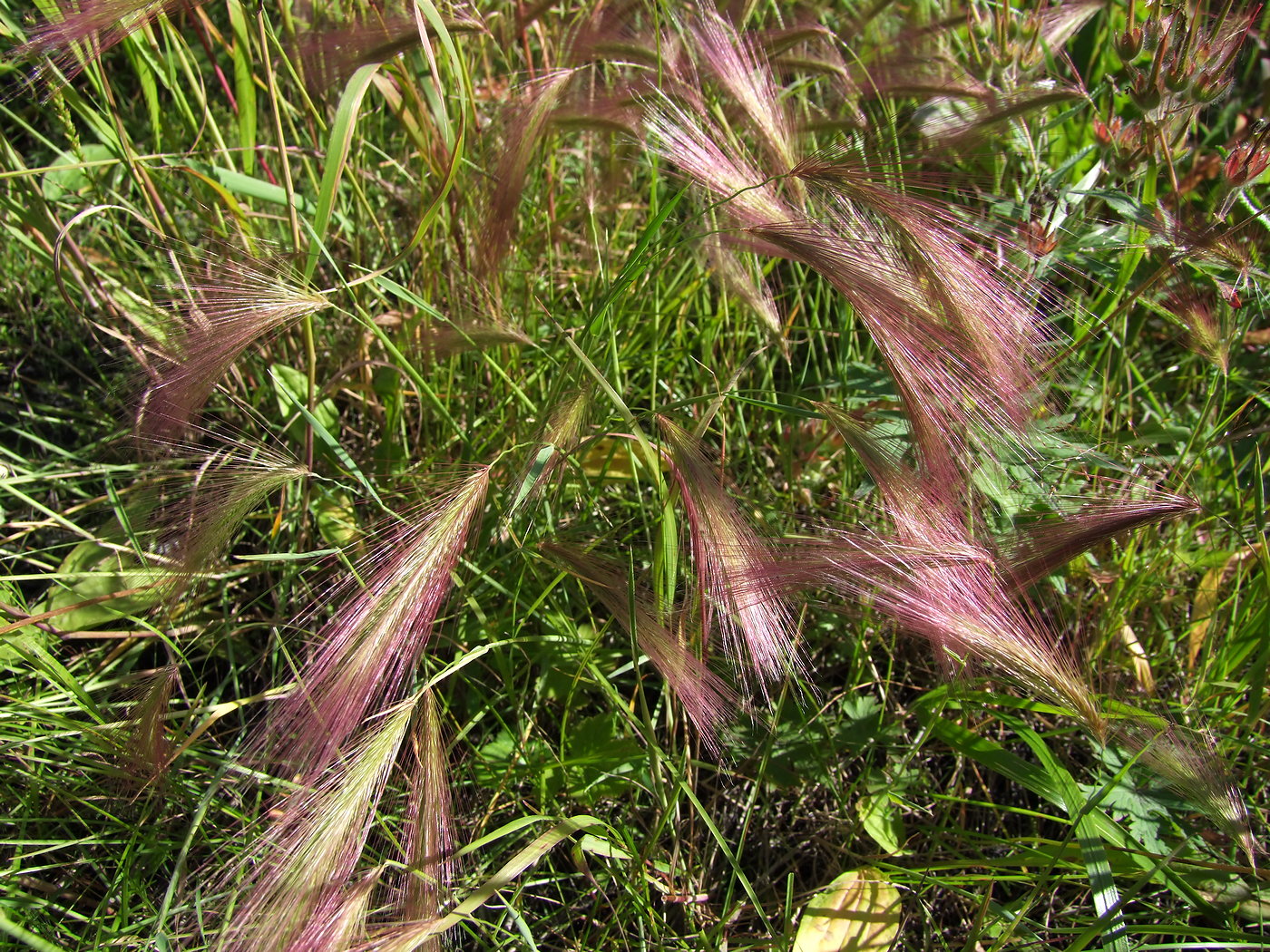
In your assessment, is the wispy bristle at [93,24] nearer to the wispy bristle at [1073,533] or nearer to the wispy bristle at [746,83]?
the wispy bristle at [746,83]

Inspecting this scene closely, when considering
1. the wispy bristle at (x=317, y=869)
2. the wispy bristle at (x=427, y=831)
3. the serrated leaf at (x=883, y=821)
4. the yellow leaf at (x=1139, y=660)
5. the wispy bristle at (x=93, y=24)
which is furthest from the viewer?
the yellow leaf at (x=1139, y=660)

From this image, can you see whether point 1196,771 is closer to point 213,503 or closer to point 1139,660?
point 1139,660

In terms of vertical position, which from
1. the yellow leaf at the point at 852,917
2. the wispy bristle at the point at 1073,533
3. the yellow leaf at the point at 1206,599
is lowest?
the yellow leaf at the point at 1206,599

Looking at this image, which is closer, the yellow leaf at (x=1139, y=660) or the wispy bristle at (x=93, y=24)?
the wispy bristle at (x=93, y=24)

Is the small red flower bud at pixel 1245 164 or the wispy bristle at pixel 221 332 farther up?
the wispy bristle at pixel 221 332

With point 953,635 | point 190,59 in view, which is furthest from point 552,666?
point 190,59

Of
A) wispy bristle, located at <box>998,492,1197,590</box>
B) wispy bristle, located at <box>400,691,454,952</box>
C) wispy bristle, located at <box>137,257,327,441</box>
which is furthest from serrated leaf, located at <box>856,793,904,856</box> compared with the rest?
wispy bristle, located at <box>137,257,327,441</box>

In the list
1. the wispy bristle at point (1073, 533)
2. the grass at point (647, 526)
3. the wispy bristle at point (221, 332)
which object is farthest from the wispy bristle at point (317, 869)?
the wispy bristle at point (1073, 533)

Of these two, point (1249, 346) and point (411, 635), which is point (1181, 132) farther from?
point (411, 635)
